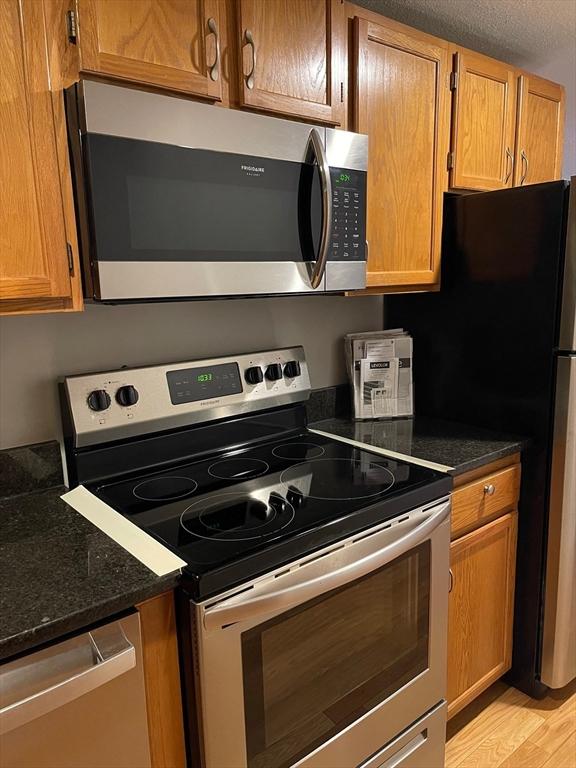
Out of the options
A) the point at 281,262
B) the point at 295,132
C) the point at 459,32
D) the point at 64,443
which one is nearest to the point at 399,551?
the point at 281,262

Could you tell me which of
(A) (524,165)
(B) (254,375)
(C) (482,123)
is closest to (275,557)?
(B) (254,375)

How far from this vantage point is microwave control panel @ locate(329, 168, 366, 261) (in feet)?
4.82

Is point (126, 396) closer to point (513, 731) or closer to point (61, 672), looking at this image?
point (61, 672)

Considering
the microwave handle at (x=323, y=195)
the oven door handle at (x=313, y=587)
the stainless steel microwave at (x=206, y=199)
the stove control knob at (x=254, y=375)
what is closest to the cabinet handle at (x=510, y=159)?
the stainless steel microwave at (x=206, y=199)

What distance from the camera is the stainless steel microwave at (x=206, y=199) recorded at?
1.11 metres

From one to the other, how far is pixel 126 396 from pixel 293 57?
0.92m

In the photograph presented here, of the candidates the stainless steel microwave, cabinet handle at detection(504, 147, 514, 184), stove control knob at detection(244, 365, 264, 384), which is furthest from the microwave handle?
cabinet handle at detection(504, 147, 514, 184)

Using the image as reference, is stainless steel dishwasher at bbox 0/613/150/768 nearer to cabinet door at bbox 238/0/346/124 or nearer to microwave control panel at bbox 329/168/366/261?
microwave control panel at bbox 329/168/366/261

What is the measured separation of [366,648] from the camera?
1.32 metres

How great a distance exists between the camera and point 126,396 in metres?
1.47

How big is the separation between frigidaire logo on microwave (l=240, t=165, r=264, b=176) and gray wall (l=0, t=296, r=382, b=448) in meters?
0.48

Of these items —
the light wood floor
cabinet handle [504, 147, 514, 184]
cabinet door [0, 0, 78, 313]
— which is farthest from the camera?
cabinet handle [504, 147, 514, 184]

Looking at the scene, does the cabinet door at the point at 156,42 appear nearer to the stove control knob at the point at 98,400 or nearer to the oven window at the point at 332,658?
the stove control knob at the point at 98,400

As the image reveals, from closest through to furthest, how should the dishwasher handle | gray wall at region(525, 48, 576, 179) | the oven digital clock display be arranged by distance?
the dishwasher handle
the oven digital clock display
gray wall at region(525, 48, 576, 179)
